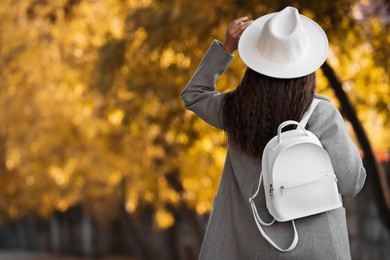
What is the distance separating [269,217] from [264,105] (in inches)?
15.1

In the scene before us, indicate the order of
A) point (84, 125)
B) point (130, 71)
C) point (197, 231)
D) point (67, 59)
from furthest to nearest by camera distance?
1. point (197, 231)
2. point (84, 125)
3. point (67, 59)
4. point (130, 71)

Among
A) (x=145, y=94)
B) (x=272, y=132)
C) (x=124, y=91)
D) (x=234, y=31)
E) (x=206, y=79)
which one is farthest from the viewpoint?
(x=124, y=91)

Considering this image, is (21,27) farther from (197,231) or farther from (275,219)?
(275,219)

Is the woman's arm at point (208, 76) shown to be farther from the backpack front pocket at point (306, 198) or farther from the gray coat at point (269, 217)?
the backpack front pocket at point (306, 198)

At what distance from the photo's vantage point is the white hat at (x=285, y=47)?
3.64 meters

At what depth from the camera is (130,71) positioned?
43.2 ft

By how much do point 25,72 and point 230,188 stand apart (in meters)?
13.3

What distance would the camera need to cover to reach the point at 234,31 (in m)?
3.90

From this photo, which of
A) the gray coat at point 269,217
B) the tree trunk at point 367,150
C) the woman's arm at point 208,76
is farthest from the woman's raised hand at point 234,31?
the tree trunk at point 367,150

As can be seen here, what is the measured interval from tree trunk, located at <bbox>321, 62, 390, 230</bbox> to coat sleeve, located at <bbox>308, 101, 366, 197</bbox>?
670 cm

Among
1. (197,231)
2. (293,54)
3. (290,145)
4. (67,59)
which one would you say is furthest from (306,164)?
(197,231)

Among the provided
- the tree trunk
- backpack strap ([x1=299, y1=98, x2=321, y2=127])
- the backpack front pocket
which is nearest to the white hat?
backpack strap ([x1=299, y1=98, x2=321, y2=127])

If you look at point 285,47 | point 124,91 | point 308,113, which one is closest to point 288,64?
point 285,47

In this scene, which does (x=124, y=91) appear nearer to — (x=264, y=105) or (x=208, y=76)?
(x=208, y=76)
